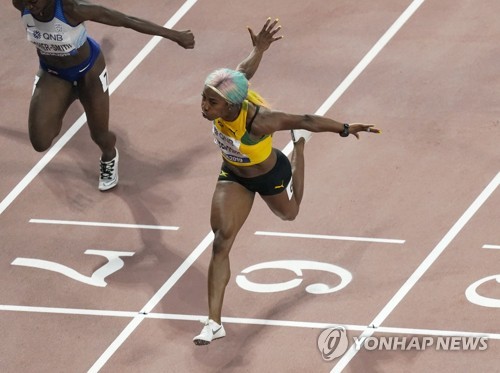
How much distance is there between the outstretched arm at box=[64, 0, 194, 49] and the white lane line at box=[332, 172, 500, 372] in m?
3.21

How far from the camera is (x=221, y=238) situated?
11.9 meters

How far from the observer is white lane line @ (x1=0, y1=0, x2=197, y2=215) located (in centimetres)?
1495

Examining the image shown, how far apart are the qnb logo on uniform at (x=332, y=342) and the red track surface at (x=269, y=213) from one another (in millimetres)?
73

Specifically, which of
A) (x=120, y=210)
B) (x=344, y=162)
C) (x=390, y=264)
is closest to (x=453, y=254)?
(x=390, y=264)

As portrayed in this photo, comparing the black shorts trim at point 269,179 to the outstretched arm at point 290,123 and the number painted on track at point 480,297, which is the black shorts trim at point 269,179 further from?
the number painted on track at point 480,297

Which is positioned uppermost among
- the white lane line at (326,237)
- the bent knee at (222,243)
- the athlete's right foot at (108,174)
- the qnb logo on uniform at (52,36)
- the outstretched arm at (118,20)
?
the outstretched arm at (118,20)

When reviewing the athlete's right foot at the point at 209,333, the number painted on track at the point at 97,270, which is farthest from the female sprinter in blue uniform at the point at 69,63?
the athlete's right foot at the point at 209,333

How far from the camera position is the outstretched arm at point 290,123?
38.2 feet

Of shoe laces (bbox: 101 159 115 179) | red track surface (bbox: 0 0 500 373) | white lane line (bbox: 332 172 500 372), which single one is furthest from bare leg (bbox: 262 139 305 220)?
shoe laces (bbox: 101 159 115 179)

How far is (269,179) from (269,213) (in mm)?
2078

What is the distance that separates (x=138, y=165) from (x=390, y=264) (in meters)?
3.47

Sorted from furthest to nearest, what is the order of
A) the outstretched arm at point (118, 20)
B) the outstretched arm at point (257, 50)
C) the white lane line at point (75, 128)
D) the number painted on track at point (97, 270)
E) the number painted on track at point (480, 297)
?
the white lane line at point (75, 128) < the number painted on track at point (97, 270) < the outstretched arm at point (118, 20) < the number painted on track at point (480, 297) < the outstretched arm at point (257, 50)

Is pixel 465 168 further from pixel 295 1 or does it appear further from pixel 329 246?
pixel 295 1

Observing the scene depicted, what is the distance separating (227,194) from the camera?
1209cm
